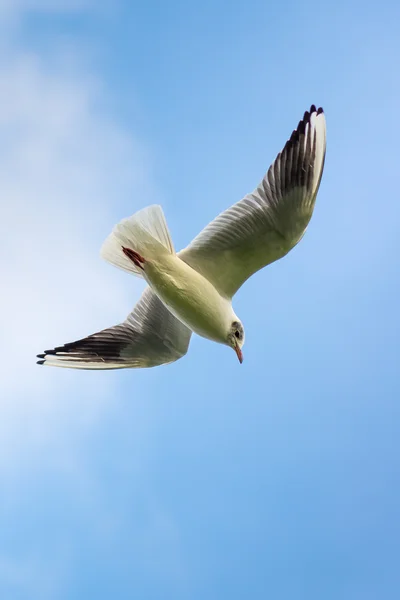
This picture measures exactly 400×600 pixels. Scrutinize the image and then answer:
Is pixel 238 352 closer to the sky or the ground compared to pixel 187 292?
closer to the ground

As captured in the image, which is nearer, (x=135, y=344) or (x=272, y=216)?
(x=272, y=216)

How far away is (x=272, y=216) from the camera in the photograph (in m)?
5.37

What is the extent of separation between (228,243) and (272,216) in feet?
1.33

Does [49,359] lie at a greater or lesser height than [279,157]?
lesser

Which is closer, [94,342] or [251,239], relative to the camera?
[251,239]

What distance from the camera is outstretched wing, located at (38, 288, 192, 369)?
6.21 m

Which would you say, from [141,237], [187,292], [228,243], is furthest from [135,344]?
[228,243]

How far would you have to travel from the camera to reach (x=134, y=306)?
6.34 metres

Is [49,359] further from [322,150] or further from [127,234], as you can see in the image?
[322,150]

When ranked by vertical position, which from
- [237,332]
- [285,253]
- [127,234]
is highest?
[127,234]

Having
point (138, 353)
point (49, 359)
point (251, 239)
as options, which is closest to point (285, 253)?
point (251, 239)

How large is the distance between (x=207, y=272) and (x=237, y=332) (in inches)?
20.6

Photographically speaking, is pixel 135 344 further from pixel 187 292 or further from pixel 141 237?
pixel 141 237

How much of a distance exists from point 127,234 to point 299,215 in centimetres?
129
